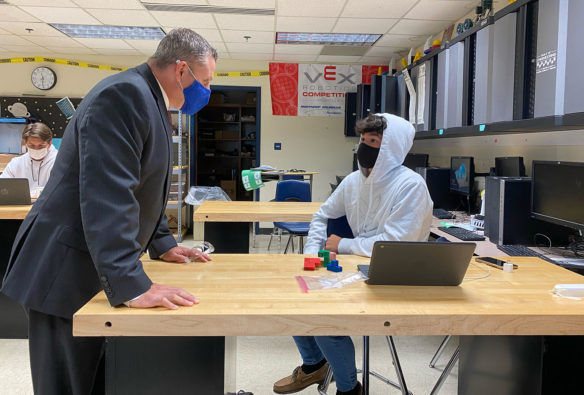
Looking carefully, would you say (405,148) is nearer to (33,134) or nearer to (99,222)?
(99,222)

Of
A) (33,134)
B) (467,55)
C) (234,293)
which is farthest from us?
(33,134)

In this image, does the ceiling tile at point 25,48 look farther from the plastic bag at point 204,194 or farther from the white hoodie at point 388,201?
the white hoodie at point 388,201

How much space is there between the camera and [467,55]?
325 centimetres

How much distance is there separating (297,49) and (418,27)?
179 centimetres

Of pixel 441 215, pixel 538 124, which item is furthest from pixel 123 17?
pixel 538 124

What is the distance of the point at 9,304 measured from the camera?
3064 mm

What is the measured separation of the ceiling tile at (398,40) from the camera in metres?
5.58

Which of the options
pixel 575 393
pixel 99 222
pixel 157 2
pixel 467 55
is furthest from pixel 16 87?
pixel 575 393

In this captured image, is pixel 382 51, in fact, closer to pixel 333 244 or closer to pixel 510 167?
pixel 510 167

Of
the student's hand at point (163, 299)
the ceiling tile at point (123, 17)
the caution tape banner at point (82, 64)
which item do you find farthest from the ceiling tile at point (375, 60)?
the student's hand at point (163, 299)

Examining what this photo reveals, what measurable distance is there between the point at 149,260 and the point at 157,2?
3557 mm

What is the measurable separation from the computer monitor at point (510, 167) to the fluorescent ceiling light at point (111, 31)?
4.09 metres

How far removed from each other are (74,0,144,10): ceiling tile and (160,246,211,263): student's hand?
358 cm

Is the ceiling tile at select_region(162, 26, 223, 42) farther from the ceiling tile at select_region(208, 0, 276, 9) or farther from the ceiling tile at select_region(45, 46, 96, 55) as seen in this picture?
the ceiling tile at select_region(45, 46, 96, 55)
